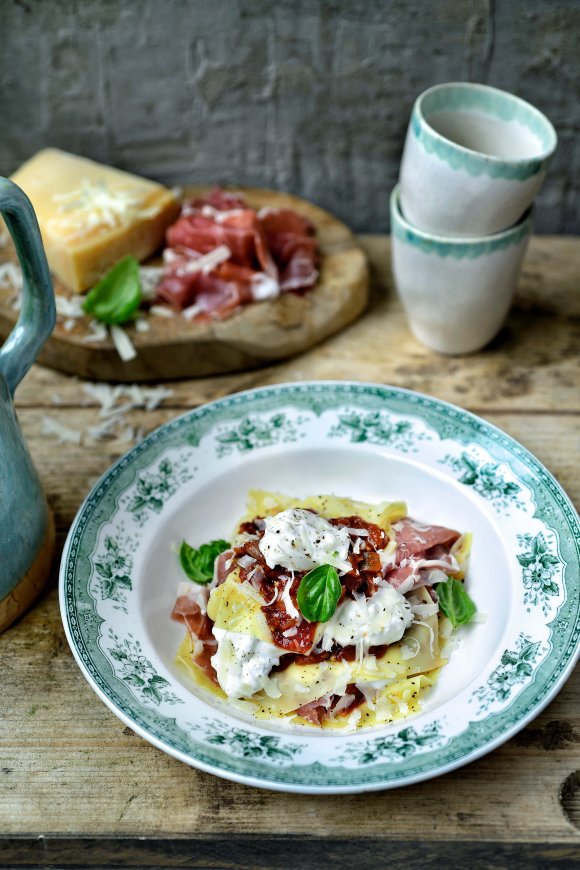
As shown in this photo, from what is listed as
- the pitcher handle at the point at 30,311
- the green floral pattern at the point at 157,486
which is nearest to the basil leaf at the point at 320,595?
the green floral pattern at the point at 157,486

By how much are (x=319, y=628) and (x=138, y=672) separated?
25 cm

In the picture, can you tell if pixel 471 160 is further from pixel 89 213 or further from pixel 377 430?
pixel 89 213

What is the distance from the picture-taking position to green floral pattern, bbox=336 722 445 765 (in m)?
1.10

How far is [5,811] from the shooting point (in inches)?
45.7

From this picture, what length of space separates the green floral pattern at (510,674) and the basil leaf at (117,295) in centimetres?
102

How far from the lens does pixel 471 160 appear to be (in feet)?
5.13

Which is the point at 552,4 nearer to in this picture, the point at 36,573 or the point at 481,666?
the point at 481,666

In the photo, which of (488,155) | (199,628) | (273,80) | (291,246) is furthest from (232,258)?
(199,628)

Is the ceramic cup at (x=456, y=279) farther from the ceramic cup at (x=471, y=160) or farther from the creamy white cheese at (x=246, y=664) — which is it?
the creamy white cheese at (x=246, y=664)

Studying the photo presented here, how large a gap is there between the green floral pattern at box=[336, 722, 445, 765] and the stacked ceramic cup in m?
0.89

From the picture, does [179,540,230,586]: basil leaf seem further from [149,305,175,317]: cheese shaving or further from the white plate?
[149,305,175,317]: cheese shaving

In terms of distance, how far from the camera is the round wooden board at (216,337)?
180 cm

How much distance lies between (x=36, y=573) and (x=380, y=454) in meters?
0.60

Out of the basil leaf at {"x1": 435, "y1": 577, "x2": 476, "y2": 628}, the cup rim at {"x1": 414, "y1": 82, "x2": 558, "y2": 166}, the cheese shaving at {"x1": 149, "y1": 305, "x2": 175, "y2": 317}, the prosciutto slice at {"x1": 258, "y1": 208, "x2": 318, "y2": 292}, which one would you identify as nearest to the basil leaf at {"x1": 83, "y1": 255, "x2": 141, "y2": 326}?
the cheese shaving at {"x1": 149, "y1": 305, "x2": 175, "y2": 317}
